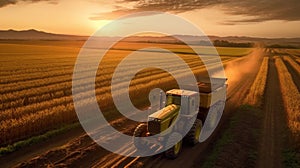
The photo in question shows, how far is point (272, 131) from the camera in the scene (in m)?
12.8

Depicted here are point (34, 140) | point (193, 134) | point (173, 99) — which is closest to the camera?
point (193, 134)

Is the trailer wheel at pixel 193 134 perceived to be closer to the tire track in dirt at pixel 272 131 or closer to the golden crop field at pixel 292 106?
the tire track in dirt at pixel 272 131

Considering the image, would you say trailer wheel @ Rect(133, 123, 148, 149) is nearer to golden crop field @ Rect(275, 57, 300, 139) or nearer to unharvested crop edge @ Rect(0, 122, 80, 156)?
unharvested crop edge @ Rect(0, 122, 80, 156)

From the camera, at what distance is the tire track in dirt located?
388 inches

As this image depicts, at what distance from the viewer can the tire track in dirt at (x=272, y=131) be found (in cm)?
986

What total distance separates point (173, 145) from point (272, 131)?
6.31 metres

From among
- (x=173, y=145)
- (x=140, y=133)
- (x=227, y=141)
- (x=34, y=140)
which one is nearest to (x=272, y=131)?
(x=227, y=141)

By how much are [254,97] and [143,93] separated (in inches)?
320

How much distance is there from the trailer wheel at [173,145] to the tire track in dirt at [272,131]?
2.95 meters

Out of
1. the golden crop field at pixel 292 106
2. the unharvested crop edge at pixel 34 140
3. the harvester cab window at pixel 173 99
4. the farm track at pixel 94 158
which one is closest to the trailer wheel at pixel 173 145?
the farm track at pixel 94 158

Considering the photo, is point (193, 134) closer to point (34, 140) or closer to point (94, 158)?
point (94, 158)

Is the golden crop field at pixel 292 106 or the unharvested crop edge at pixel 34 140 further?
the golden crop field at pixel 292 106

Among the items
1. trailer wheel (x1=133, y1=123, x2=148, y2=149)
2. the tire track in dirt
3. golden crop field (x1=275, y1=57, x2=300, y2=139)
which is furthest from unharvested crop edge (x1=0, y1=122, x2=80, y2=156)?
golden crop field (x1=275, y1=57, x2=300, y2=139)

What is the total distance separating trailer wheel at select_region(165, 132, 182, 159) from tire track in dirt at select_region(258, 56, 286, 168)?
2953 mm
